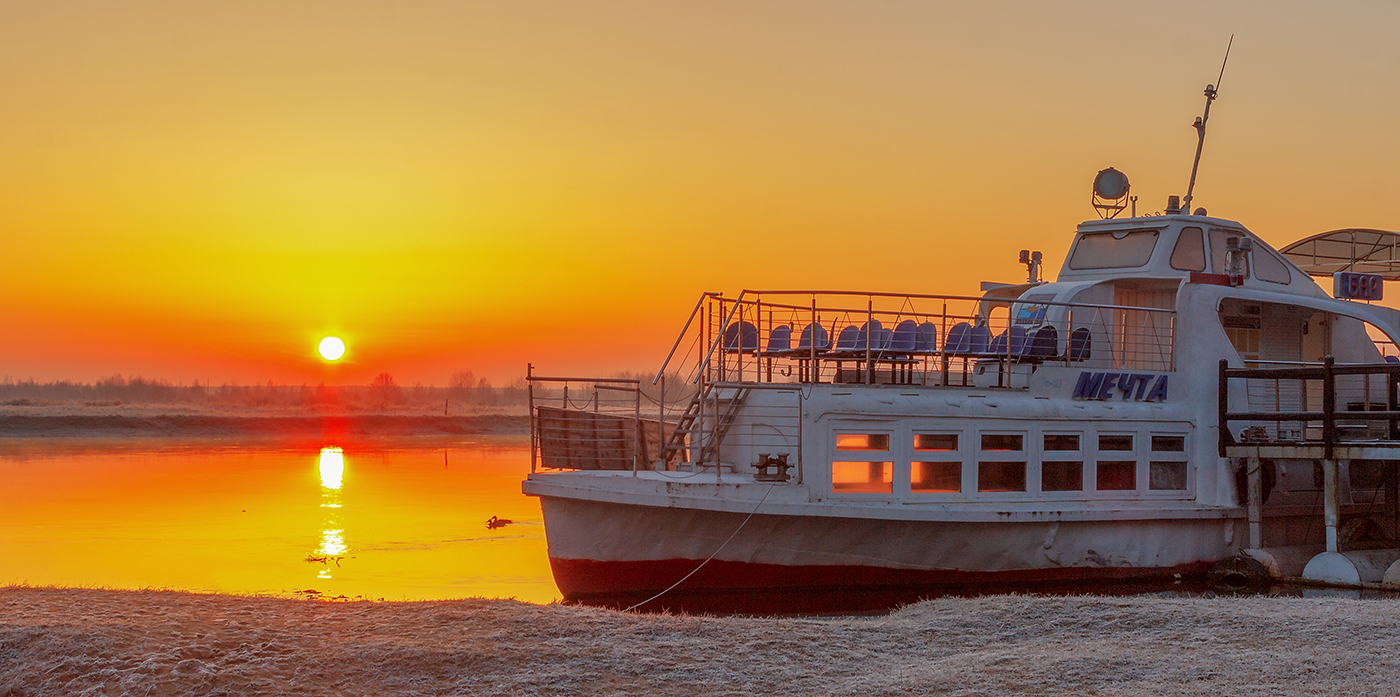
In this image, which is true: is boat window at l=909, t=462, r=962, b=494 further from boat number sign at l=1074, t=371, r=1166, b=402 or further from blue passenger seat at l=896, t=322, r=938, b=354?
boat number sign at l=1074, t=371, r=1166, b=402

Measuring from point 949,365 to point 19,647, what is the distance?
14.8m

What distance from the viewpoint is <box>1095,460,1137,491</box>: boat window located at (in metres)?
19.9

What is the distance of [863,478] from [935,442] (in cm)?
127

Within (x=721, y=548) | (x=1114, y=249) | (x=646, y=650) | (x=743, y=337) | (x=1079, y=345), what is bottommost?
(x=721, y=548)

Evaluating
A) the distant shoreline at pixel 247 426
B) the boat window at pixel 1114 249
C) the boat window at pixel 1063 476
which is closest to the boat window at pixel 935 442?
the boat window at pixel 1063 476

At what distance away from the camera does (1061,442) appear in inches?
767

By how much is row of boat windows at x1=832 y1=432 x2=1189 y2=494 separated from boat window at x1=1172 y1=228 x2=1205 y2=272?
328 centimetres

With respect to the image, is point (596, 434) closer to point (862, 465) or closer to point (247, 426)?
point (862, 465)

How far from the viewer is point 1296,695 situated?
923 cm

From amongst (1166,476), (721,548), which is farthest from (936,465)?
(1166,476)

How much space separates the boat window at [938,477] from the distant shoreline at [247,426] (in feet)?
216

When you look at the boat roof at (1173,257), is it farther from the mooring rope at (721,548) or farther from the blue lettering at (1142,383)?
the mooring rope at (721,548)

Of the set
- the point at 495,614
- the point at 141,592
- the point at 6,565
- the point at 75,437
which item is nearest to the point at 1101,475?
the point at 495,614

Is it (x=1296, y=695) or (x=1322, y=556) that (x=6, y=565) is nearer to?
(x=1296, y=695)
